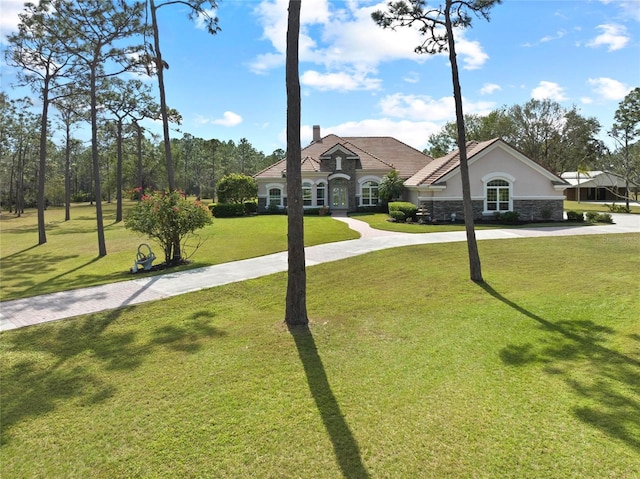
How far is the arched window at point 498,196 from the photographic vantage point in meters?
24.6

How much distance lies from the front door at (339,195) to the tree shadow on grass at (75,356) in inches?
988

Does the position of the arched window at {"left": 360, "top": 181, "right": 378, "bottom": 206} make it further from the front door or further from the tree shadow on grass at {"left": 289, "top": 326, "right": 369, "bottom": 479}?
the tree shadow on grass at {"left": 289, "top": 326, "right": 369, "bottom": 479}

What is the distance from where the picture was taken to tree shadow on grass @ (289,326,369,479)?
12.0 feet

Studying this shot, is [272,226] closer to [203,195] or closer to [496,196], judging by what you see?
[496,196]

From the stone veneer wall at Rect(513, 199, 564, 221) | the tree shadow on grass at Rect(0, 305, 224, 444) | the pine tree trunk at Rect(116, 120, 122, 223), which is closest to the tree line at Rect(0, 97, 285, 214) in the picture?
the pine tree trunk at Rect(116, 120, 122, 223)

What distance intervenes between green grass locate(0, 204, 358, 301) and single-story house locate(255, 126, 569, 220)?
7498 millimetres

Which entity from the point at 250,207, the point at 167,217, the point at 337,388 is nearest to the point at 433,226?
the point at 167,217

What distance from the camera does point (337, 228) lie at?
2139 cm

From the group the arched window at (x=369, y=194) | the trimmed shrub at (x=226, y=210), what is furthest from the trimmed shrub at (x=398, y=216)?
the trimmed shrub at (x=226, y=210)

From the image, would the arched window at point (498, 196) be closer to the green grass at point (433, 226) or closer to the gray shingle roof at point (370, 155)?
the green grass at point (433, 226)

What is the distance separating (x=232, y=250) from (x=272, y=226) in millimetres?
7905

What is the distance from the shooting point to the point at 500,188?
80.6ft

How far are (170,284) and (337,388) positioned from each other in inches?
281

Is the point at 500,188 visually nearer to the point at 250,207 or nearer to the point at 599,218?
the point at 599,218
